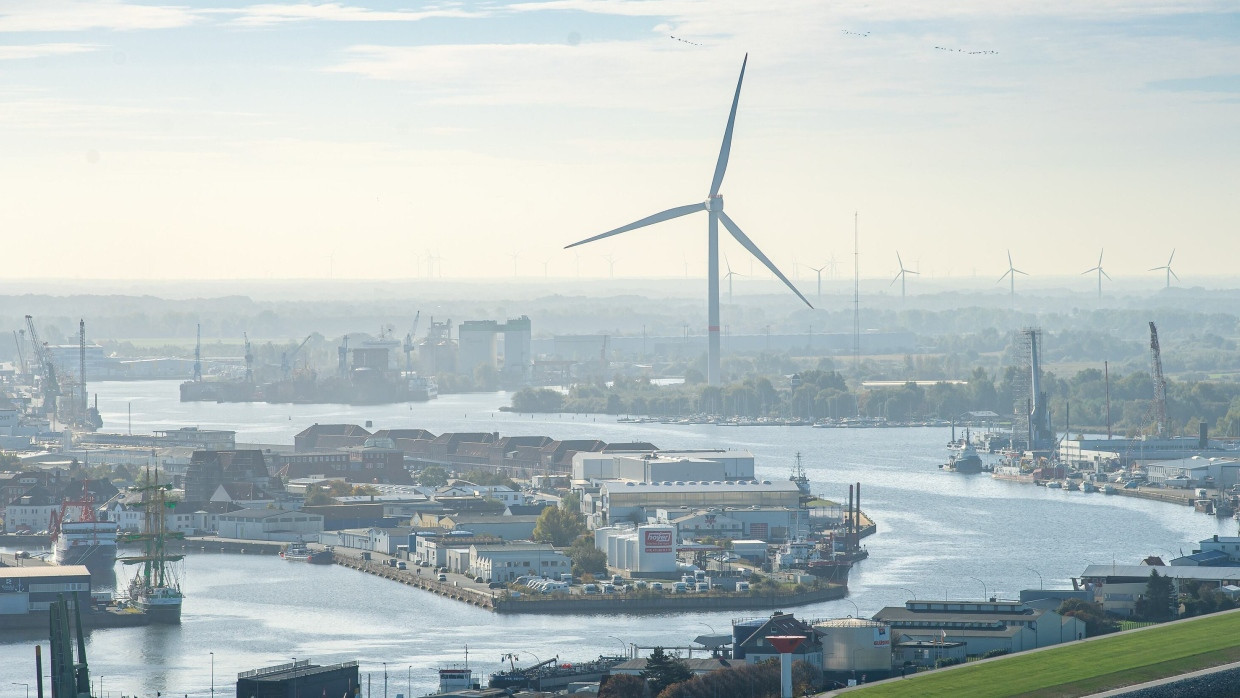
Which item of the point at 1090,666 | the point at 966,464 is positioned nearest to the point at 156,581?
the point at 1090,666

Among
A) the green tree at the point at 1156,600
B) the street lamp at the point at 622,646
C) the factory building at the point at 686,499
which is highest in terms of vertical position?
the factory building at the point at 686,499

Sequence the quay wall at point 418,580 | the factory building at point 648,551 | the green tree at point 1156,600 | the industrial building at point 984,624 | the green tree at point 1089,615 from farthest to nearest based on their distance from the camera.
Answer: the factory building at point 648,551, the quay wall at point 418,580, the green tree at point 1156,600, the green tree at point 1089,615, the industrial building at point 984,624

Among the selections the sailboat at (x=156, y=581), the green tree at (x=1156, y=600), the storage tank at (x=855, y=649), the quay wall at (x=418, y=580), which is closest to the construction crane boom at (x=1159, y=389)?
the quay wall at (x=418, y=580)

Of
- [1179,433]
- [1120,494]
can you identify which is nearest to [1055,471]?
[1120,494]

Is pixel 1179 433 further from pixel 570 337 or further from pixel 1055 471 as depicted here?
pixel 570 337

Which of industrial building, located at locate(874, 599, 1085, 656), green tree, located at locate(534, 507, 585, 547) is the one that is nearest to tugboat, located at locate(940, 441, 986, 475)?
green tree, located at locate(534, 507, 585, 547)

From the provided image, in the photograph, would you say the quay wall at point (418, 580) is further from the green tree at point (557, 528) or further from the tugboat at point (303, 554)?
the green tree at point (557, 528)
